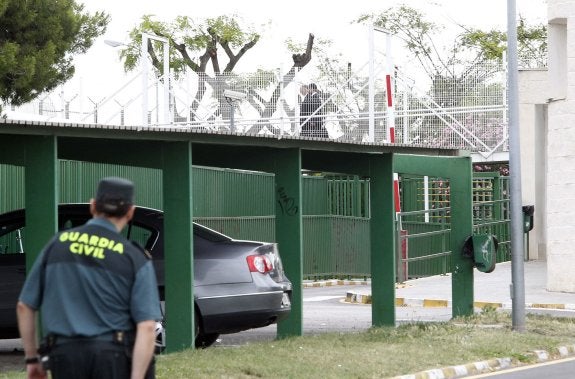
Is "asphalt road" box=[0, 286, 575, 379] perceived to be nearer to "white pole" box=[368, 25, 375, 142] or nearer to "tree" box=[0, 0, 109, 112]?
"white pole" box=[368, 25, 375, 142]

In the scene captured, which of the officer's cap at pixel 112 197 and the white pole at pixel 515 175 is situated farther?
the white pole at pixel 515 175

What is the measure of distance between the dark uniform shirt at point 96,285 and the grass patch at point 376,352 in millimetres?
4435

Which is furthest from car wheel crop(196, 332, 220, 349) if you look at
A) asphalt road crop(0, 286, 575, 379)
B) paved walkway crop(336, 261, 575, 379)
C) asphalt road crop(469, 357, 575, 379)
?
paved walkway crop(336, 261, 575, 379)

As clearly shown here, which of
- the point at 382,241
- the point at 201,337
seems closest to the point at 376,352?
the point at 201,337

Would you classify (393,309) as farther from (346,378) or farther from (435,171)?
(346,378)

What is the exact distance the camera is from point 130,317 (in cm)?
615

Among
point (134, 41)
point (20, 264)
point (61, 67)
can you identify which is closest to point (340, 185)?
point (61, 67)

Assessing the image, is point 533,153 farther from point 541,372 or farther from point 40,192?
point 40,192

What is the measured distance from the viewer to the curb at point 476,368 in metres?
11.5

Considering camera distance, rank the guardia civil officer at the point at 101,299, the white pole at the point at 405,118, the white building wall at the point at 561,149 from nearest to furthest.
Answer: the guardia civil officer at the point at 101,299 → the white building wall at the point at 561,149 → the white pole at the point at 405,118

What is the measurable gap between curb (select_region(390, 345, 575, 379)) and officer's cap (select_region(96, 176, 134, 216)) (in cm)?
550

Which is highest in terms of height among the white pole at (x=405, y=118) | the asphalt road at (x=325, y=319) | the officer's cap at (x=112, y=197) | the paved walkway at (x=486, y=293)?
the white pole at (x=405, y=118)

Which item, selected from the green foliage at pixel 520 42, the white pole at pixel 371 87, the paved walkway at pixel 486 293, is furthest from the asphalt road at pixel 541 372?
the green foliage at pixel 520 42

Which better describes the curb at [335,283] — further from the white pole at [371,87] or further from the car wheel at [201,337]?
the car wheel at [201,337]
